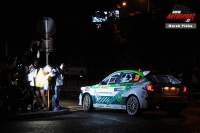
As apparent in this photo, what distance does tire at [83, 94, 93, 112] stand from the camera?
16422 millimetres

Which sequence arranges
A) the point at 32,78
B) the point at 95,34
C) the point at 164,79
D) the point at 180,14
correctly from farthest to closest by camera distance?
1. the point at 180,14
2. the point at 95,34
3. the point at 164,79
4. the point at 32,78

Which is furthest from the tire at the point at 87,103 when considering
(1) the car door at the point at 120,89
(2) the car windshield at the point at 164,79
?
(2) the car windshield at the point at 164,79

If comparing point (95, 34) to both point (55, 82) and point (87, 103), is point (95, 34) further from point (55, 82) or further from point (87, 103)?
point (55, 82)

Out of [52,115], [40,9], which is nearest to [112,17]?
[40,9]

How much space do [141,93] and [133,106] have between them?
0.57 metres

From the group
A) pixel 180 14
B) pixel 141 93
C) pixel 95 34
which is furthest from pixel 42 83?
pixel 180 14

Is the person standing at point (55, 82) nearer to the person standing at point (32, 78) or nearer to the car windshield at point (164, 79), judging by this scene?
the person standing at point (32, 78)

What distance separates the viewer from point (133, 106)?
48.2 ft

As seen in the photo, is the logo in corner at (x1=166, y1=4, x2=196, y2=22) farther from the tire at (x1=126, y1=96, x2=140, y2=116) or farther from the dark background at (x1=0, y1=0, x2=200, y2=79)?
the tire at (x1=126, y1=96, x2=140, y2=116)

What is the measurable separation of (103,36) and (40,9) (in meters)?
8.34

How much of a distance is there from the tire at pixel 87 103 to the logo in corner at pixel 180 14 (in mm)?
25648

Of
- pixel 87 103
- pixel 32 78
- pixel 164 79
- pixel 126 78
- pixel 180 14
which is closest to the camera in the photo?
pixel 32 78

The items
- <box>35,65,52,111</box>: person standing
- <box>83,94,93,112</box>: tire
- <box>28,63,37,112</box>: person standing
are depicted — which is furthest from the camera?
<box>83,94,93,112</box>: tire

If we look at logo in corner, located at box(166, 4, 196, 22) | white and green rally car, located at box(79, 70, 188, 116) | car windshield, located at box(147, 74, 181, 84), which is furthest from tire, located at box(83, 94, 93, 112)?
logo in corner, located at box(166, 4, 196, 22)
